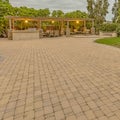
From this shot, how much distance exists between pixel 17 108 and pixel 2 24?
29029mm

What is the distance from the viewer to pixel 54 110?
365 cm

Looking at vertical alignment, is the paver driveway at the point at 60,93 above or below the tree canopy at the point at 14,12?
below

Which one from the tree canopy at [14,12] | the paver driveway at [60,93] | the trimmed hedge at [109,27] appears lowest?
the paver driveway at [60,93]

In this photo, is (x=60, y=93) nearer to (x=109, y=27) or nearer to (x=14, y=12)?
(x=109, y=27)

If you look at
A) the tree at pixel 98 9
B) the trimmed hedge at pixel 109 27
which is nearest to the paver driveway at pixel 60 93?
the trimmed hedge at pixel 109 27

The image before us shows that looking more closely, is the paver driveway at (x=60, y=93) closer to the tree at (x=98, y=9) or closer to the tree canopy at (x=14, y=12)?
the tree canopy at (x=14, y=12)

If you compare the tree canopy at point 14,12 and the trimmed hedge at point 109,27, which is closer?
the tree canopy at point 14,12

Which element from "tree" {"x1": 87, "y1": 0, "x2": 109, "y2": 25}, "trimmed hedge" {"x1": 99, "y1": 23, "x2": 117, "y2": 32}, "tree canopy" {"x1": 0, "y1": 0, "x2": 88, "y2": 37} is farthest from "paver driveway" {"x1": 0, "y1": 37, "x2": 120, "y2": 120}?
"tree" {"x1": 87, "y1": 0, "x2": 109, "y2": 25}

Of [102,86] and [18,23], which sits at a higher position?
[18,23]

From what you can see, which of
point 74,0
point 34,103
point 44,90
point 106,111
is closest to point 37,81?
point 44,90

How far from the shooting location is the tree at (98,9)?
1781 inches

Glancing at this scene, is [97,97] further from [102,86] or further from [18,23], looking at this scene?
[18,23]

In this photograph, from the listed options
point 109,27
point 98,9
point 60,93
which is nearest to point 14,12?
point 109,27

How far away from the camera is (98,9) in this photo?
45250mm
